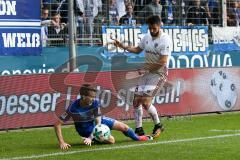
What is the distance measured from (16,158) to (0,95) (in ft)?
12.7

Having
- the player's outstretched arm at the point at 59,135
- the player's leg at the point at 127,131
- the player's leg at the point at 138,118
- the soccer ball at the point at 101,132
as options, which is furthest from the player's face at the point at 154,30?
the player's outstretched arm at the point at 59,135

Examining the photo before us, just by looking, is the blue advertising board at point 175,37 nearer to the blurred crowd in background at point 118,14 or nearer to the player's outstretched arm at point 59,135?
the blurred crowd in background at point 118,14

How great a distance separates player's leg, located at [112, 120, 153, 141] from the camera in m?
11.6

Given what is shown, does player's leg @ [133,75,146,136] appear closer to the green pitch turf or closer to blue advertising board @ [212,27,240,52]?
the green pitch turf

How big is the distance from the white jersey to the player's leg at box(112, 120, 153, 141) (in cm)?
137

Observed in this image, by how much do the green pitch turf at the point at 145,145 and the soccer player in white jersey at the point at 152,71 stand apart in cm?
42

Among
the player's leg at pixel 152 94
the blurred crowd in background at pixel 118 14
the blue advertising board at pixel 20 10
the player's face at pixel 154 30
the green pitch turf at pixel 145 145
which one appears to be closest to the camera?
the green pitch turf at pixel 145 145

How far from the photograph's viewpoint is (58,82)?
14828 mm

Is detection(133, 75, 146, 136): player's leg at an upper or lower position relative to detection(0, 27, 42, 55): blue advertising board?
lower

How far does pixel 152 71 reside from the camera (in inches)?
504

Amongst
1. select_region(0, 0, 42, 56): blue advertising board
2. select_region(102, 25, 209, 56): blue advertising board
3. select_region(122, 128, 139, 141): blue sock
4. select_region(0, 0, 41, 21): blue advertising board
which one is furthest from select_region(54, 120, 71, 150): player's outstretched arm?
select_region(102, 25, 209, 56): blue advertising board

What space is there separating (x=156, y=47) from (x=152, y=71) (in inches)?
18.4

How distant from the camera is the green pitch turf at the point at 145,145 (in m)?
10.2

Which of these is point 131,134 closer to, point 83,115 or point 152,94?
point 83,115
